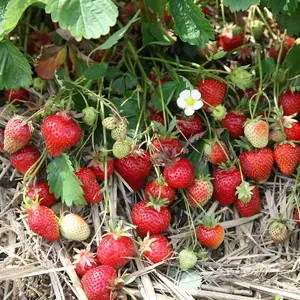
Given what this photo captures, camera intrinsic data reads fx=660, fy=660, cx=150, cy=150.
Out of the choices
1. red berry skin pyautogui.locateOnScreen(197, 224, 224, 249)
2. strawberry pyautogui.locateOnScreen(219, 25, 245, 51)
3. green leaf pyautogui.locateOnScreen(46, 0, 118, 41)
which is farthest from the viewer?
strawberry pyautogui.locateOnScreen(219, 25, 245, 51)

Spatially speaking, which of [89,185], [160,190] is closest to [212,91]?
[160,190]

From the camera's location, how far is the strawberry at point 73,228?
5.19 ft

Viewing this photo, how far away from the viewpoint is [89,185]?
1.62 m

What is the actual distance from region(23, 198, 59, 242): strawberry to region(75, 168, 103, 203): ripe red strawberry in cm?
10

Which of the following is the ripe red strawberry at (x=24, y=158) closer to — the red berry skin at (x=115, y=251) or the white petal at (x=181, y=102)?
the red berry skin at (x=115, y=251)

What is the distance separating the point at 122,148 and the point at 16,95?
399mm

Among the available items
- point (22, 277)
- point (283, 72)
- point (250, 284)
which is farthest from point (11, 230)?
point (283, 72)

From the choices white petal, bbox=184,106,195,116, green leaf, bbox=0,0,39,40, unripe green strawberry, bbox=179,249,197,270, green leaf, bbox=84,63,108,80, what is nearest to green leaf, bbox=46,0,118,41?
green leaf, bbox=0,0,39,40

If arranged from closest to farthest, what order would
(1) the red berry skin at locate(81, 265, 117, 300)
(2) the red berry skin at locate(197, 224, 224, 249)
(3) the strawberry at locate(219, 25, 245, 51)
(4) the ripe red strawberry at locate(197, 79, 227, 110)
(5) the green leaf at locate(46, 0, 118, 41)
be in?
1. (5) the green leaf at locate(46, 0, 118, 41)
2. (1) the red berry skin at locate(81, 265, 117, 300)
3. (2) the red berry skin at locate(197, 224, 224, 249)
4. (4) the ripe red strawberry at locate(197, 79, 227, 110)
5. (3) the strawberry at locate(219, 25, 245, 51)

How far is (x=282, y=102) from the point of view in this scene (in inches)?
69.0

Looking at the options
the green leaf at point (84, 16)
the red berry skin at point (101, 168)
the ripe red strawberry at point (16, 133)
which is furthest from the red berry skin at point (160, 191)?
the green leaf at point (84, 16)

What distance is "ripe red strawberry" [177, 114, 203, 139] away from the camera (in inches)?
67.1

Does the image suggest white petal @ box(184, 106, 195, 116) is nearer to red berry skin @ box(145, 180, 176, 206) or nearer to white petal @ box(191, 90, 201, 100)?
white petal @ box(191, 90, 201, 100)

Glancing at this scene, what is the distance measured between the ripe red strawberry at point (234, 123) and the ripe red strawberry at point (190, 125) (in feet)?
0.22
